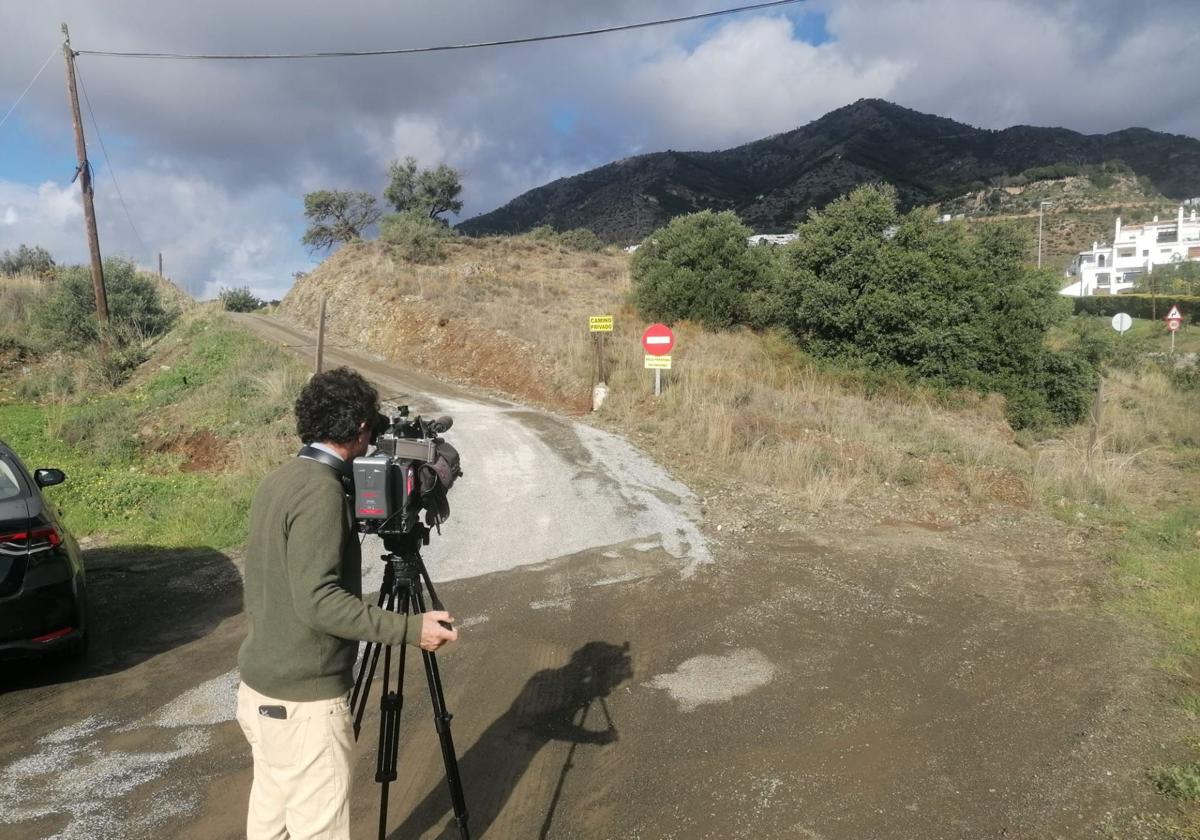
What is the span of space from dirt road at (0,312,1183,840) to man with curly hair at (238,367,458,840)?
3.44 ft

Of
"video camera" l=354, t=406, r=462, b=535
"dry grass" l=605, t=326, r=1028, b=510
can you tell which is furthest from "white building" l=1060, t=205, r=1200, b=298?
"video camera" l=354, t=406, r=462, b=535

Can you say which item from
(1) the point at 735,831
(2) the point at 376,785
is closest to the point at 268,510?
(2) the point at 376,785

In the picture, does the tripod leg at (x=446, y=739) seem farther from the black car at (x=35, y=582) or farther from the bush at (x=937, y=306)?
the bush at (x=937, y=306)

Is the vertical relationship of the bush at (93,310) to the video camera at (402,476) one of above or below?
above

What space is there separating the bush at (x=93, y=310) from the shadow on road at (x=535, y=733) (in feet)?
75.0

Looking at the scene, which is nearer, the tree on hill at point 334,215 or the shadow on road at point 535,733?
the shadow on road at point 535,733

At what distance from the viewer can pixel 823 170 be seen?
3757 inches

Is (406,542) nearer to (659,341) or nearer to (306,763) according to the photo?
(306,763)

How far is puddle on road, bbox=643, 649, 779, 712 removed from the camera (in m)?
4.39

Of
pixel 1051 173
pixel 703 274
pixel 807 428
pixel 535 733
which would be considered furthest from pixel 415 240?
pixel 1051 173

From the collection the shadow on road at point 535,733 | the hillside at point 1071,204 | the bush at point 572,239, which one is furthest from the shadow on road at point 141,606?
the hillside at point 1071,204

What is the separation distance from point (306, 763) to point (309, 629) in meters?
0.42

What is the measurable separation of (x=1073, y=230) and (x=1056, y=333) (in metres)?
67.7

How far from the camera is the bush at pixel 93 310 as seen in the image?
22.5 m
